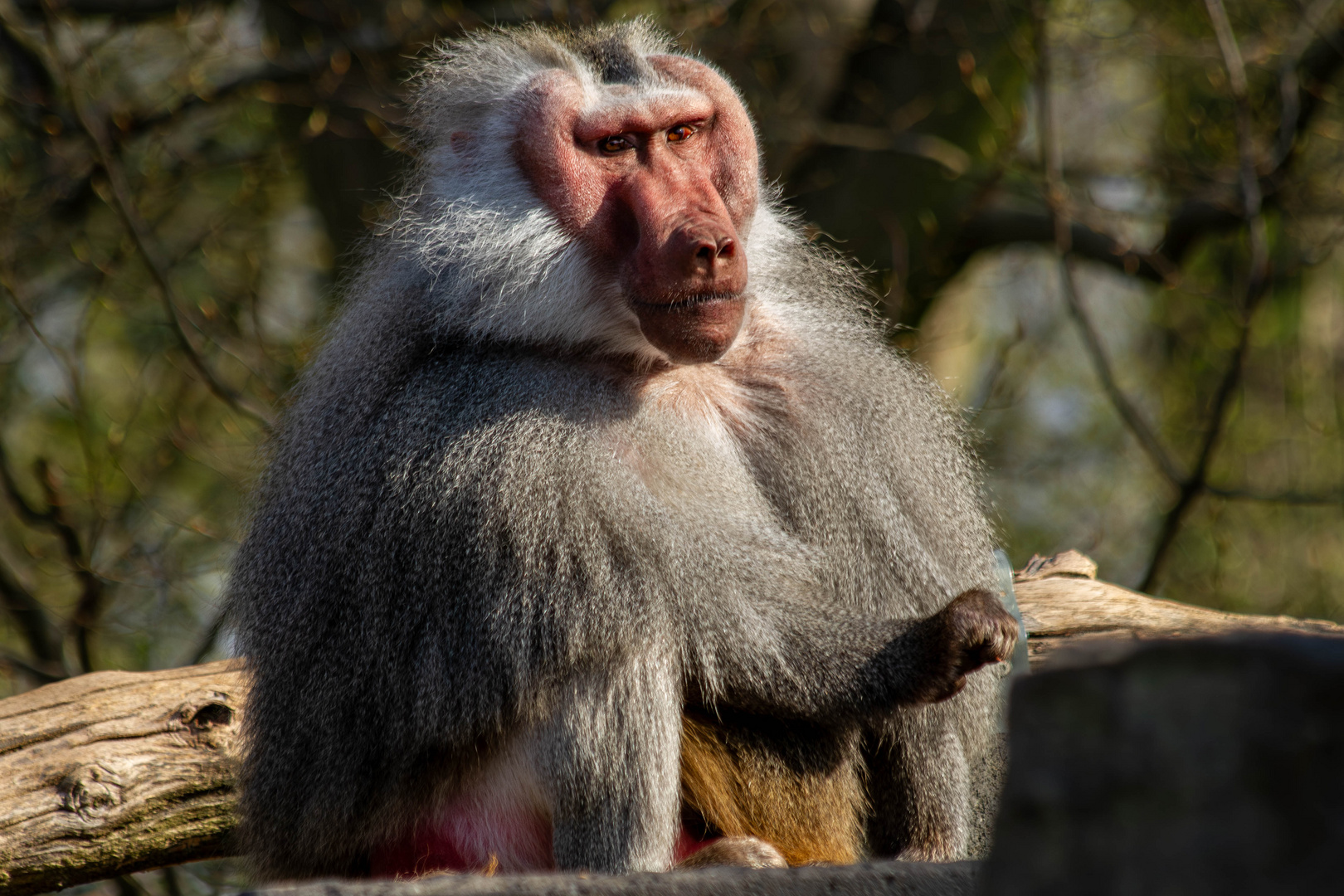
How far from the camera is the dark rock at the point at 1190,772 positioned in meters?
1.67

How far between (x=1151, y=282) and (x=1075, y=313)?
7.39ft

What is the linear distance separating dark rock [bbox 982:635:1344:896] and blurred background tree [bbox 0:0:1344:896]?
3746 millimetres

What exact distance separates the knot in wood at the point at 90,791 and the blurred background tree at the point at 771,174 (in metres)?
0.99

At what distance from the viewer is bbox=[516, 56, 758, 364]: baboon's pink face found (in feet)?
12.7

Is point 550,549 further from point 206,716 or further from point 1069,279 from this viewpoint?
point 1069,279

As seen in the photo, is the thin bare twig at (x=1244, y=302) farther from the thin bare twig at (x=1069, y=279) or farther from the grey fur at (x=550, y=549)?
the grey fur at (x=550, y=549)

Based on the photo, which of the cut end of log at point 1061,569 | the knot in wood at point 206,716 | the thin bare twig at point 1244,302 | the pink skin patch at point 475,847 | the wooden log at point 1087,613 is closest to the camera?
the pink skin patch at point 475,847

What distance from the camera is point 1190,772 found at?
1713mm

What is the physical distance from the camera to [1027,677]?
1845mm

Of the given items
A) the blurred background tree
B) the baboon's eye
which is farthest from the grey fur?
the blurred background tree

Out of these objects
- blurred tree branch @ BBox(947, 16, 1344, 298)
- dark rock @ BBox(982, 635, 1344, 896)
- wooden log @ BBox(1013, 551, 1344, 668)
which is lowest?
wooden log @ BBox(1013, 551, 1344, 668)

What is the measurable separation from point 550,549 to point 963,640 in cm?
117

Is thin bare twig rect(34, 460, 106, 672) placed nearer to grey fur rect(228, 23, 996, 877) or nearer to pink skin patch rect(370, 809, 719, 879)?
grey fur rect(228, 23, 996, 877)

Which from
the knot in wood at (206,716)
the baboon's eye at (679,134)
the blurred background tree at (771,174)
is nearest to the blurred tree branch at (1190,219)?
the blurred background tree at (771,174)
